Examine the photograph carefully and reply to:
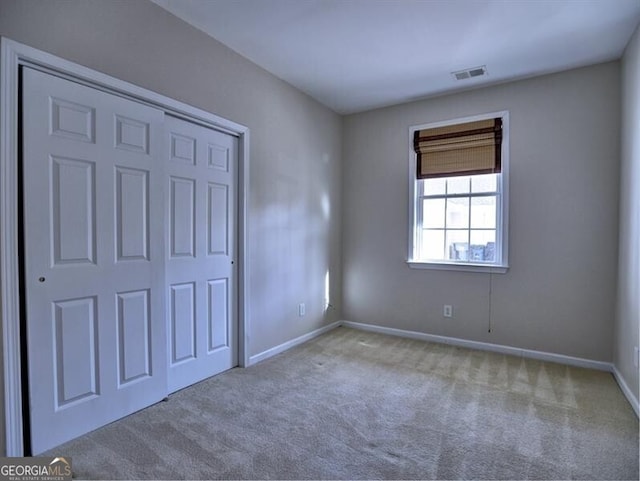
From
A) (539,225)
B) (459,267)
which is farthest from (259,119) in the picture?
(539,225)

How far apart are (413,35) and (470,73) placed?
0.94m

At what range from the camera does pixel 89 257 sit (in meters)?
2.04

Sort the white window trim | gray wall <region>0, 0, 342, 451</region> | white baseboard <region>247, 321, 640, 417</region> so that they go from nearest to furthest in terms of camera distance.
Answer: gray wall <region>0, 0, 342, 451</region> < white baseboard <region>247, 321, 640, 417</region> < the white window trim

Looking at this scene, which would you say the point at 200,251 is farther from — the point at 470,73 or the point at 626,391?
the point at 626,391

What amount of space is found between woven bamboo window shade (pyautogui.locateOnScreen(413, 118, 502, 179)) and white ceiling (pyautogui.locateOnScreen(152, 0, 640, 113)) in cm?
46

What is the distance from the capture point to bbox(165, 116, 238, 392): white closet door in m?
2.55

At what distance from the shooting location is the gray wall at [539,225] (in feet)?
9.88

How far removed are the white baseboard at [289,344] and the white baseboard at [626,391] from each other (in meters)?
2.71

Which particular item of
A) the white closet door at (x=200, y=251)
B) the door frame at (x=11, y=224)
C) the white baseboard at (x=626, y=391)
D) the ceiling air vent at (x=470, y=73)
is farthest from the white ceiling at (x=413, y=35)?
the white baseboard at (x=626, y=391)

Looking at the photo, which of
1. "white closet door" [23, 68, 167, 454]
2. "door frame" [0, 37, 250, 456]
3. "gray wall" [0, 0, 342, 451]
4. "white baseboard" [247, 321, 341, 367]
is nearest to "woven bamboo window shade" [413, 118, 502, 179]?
"gray wall" [0, 0, 342, 451]

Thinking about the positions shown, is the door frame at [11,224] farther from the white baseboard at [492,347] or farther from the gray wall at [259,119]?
the white baseboard at [492,347]

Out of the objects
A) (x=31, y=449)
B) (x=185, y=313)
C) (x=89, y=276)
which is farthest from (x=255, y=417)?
(x=89, y=276)

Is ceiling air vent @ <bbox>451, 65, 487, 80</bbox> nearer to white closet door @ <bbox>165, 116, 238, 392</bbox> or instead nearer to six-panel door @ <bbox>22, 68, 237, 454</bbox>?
white closet door @ <bbox>165, 116, 238, 392</bbox>

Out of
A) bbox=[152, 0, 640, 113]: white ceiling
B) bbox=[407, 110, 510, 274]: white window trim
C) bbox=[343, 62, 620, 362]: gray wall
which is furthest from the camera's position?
bbox=[407, 110, 510, 274]: white window trim
